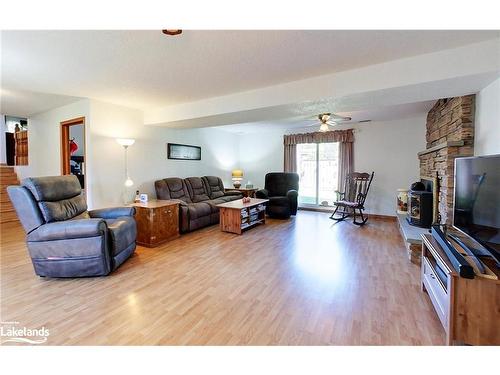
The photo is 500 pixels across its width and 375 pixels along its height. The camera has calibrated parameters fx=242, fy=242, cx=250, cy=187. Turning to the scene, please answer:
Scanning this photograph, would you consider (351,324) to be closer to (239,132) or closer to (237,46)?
(237,46)

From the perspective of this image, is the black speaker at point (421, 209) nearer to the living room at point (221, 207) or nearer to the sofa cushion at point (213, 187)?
the living room at point (221, 207)

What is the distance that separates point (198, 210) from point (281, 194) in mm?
2379

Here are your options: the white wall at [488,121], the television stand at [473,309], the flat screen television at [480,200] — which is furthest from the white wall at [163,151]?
the television stand at [473,309]

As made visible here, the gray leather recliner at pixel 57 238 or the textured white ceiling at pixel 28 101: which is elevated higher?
the textured white ceiling at pixel 28 101

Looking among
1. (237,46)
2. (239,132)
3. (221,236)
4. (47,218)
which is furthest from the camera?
(239,132)

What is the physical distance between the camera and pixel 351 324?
5.76ft

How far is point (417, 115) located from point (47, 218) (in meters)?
6.33

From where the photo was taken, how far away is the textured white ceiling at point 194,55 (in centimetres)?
189

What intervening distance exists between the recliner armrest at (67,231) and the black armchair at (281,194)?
361cm

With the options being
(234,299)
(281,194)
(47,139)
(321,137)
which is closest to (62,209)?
(234,299)

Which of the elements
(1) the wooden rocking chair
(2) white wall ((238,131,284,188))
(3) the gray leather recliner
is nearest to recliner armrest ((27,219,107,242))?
(3) the gray leather recliner

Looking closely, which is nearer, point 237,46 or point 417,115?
point 237,46

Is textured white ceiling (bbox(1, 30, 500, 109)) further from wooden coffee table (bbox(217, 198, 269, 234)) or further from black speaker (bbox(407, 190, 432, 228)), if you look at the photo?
black speaker (bbox(407, 190, 432, 228))
